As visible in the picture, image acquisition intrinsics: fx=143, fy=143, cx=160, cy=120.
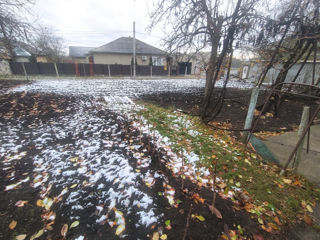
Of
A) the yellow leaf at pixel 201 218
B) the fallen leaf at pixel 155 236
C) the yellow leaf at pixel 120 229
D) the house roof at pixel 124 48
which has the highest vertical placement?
the house roof at pixel 124 48

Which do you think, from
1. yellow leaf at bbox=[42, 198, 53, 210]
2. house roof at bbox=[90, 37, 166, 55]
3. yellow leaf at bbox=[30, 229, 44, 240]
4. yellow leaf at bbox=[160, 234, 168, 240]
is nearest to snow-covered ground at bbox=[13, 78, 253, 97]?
yellow leaf at bbox=[42, 198, 53, 210]

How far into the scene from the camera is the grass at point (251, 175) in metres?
1.76

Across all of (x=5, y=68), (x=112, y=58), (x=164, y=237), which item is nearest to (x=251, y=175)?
(x=164, y=237)

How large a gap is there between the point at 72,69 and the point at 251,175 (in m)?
20.3

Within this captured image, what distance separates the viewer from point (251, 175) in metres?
2.33

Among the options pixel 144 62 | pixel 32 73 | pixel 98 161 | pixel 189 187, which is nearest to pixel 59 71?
pixel 32 73

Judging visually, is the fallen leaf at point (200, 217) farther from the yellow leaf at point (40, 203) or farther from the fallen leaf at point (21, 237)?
the yellow leaf at point (40, 203)

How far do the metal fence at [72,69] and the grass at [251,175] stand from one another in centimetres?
1655

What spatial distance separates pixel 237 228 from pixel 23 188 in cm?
281

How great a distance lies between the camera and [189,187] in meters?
2.09

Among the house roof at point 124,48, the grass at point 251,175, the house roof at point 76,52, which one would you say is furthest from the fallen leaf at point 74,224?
the house roof at point 76,52

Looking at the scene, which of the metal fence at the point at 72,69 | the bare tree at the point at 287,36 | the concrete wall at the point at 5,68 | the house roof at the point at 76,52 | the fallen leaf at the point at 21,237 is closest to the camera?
the fallen leaf at the point at 21,237

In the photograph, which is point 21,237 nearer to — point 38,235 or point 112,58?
point 38,235

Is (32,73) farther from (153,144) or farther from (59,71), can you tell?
(153,144)
